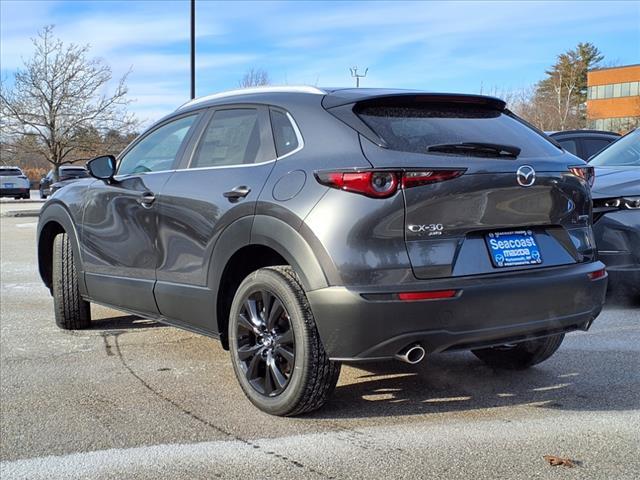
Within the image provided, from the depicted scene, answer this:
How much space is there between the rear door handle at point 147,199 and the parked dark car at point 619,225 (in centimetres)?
379

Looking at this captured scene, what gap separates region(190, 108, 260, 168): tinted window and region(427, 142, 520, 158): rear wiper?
42.8 inches

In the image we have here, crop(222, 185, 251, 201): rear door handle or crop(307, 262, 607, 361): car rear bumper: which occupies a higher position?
crop(222, 185, 251, 201): rear door handle

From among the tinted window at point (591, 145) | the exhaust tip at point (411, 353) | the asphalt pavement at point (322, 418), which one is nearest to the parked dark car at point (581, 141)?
the tinted window at point (591, 145)

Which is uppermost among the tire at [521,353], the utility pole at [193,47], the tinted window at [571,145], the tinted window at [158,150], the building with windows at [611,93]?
the building with windows at [611,93]

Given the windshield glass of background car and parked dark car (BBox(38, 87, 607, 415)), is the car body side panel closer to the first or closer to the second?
parked dark car (BBox(38, 87, 607, 415))

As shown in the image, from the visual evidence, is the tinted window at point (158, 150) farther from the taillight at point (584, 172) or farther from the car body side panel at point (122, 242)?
the taillight at point (584, 172)

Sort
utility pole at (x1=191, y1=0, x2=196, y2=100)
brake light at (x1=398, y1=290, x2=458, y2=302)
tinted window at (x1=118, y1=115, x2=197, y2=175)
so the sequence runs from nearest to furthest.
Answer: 1. brake light at (x1=398, y1=290, x2=458, y2=302)
2. tinted window at (x1=118, y1=115, x2=197, y2=175)
3. utility pole at (x1=191, y1=0, x2=196, y2=100)

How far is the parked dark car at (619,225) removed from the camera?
595cm

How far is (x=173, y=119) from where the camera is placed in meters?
4.90

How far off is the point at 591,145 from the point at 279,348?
7.94 metres

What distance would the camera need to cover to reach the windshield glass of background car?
6.83 metres

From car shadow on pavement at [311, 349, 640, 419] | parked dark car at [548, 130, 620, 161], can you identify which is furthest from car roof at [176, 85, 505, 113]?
parked dark car at [548, 130, 620, 161]

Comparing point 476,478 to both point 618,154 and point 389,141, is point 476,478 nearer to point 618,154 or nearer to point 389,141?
point 389,141

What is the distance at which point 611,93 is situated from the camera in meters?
67.7
